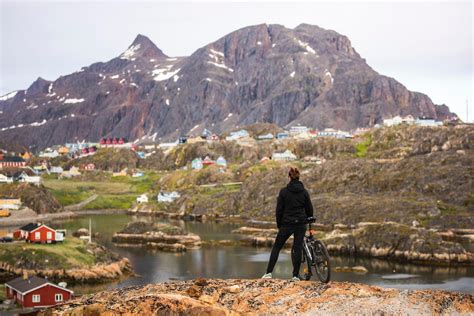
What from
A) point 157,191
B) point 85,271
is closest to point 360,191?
point 157,191

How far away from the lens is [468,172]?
137 meters

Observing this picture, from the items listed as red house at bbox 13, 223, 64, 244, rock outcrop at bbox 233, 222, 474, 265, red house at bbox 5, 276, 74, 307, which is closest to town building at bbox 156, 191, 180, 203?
rock outcrop at bbox 233, 222, 474, 265

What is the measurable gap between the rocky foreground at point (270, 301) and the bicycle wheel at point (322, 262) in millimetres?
854

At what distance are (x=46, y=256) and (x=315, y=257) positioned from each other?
2387 inches

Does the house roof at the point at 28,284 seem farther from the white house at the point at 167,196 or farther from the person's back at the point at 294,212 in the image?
the white house at the point at 167,196

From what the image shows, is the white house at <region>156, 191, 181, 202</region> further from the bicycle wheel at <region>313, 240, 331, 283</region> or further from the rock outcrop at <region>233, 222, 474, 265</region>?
the bicycle wheel at <region>313, 240, 331, 283</region>

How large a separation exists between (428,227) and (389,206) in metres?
14.3

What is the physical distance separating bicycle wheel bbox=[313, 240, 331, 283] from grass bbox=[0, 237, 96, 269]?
58.3 metres

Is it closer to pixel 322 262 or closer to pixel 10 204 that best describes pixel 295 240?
pixel 322 262

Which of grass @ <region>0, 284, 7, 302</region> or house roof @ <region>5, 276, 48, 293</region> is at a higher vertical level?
house roof @ <region>5, 276, 48, 293</region>

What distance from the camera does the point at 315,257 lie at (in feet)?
55.1

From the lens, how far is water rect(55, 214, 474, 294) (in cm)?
6931

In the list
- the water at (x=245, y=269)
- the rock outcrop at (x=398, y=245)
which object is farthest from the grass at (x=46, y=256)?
the rock outcrop at (x=398, y=245)

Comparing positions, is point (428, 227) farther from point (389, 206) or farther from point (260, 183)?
point (260, 183)
